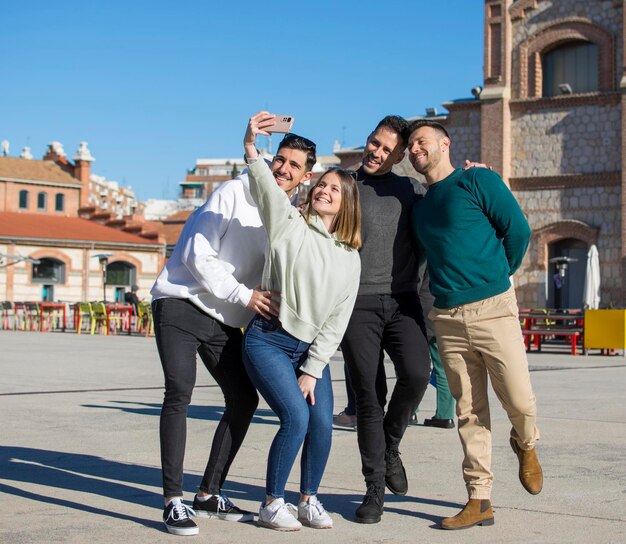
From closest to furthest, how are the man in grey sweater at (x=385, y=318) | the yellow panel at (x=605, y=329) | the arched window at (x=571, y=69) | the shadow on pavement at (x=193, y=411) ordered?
the man in grey sweater at (x=385, y=318), the shadow on pavement at (x=193, y=411), the yellow panel at (x=605, y=329), the arched window at (x=571, y=69)

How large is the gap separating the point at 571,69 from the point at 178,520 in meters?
28.8

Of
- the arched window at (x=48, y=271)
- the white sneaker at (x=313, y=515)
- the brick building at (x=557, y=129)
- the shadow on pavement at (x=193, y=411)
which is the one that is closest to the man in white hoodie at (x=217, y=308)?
the white sneaker at (x=313, y=515)

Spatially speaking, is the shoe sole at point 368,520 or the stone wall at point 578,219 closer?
the shoe sole at point 368,520

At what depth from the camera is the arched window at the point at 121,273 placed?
57156 mm

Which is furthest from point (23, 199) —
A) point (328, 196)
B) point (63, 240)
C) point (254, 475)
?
point (328, 196)

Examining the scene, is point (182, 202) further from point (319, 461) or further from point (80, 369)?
point (319, 461)

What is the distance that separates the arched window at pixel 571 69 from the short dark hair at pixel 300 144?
2717 centimetres

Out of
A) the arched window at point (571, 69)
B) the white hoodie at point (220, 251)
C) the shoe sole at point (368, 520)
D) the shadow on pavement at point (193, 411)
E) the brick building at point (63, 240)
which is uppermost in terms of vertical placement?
the arched window at point (571, 69)

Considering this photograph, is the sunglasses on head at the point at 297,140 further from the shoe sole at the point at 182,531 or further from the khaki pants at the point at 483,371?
the shoe sole at the point at 182,531

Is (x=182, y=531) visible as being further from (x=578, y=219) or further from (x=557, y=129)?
(x=557, y=129)

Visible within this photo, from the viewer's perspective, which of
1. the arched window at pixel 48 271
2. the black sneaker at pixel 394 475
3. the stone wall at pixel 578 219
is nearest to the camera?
the black sneaker at pixel 394 475

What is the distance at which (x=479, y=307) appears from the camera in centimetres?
487

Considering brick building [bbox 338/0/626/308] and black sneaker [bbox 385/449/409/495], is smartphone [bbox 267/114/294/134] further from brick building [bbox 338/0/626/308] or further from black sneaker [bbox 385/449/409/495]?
brick building [bbox 338/0/626/308]

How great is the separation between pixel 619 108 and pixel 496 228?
1049 inches
